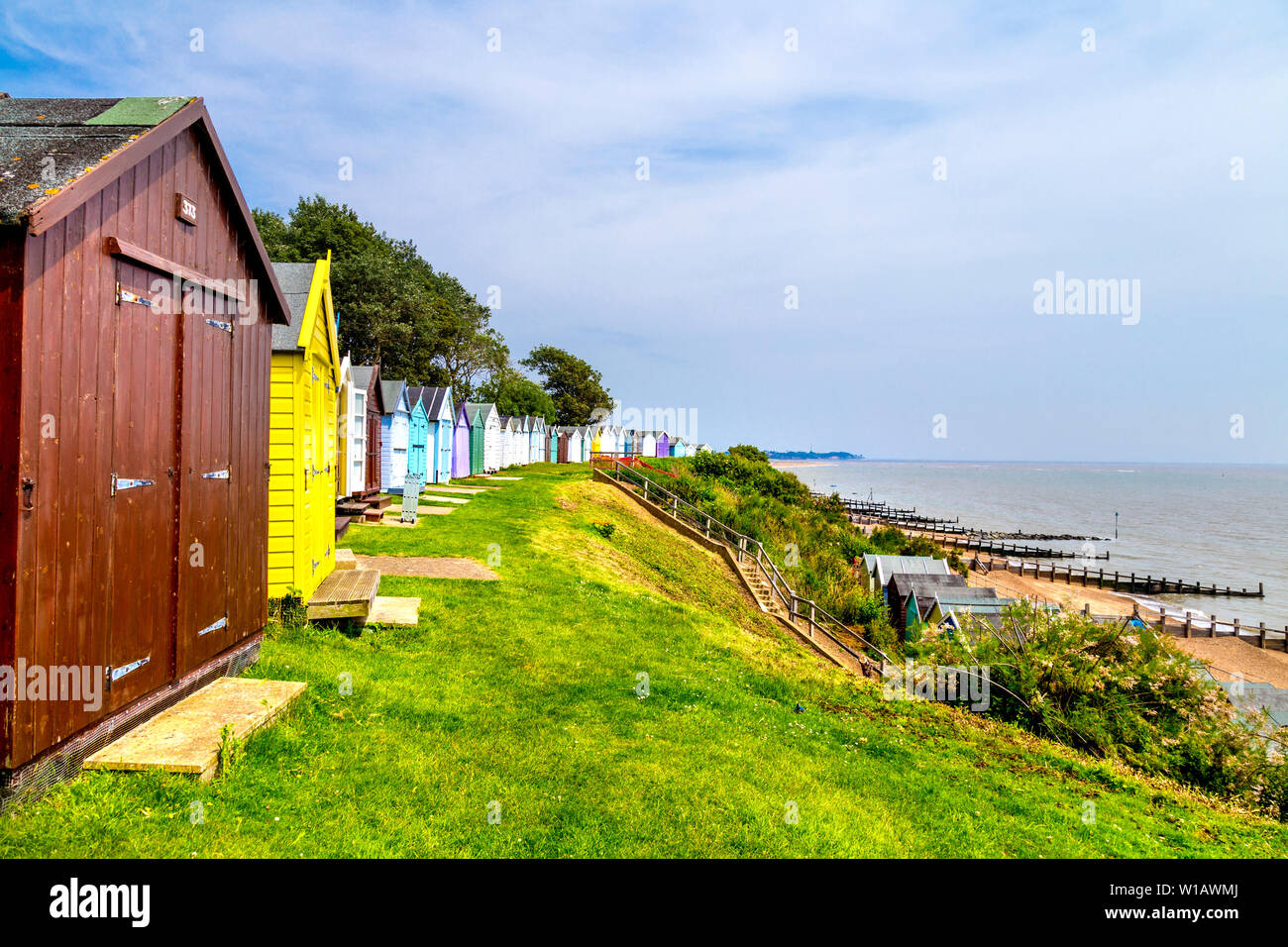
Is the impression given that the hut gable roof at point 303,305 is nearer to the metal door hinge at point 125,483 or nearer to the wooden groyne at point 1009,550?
the metal door hinge at point 125,483

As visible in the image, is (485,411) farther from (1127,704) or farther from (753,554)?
(1127,704)

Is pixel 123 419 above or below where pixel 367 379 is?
below

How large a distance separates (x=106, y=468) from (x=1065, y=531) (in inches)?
3646

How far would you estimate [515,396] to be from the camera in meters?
76.0

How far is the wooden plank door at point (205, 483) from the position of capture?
225 inches

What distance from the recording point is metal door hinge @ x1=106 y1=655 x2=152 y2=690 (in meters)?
4.69

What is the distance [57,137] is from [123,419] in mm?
1970

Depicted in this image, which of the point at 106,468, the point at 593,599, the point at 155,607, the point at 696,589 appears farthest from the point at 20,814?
the point at 696,589

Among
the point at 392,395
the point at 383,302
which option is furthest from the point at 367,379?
the point at 383,302

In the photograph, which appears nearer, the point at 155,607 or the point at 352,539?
the point at 155,607

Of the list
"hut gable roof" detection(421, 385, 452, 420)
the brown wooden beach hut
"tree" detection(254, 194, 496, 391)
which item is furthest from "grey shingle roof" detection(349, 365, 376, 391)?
"tree" detection(254, 194, 496, 391)

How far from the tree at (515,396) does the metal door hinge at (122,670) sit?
67.3m
